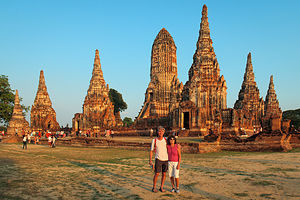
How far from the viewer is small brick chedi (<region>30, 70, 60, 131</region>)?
45.5m

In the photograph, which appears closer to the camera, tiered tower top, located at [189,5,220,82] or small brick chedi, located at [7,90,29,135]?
small brick chedi, located at [7,90,29,135]

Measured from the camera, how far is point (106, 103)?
4434cm

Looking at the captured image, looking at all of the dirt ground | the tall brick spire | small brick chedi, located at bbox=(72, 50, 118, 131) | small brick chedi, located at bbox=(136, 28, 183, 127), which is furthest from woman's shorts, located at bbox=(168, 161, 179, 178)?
the tall brick spire

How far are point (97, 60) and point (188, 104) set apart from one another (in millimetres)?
23278

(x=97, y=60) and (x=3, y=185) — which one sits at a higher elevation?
(x=97, y=60)

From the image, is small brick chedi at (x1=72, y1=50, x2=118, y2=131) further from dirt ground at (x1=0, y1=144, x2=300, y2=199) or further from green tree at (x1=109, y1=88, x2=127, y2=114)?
dirt ground at (x1=0, y1=144, x2=300, y2=199)

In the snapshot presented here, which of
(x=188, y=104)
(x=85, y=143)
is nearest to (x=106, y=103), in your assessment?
(x=188, y=104)

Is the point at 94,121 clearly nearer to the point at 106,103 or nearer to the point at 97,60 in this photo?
the point at 106,103

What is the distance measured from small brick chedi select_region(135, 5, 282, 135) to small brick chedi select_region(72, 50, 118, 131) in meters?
5.73

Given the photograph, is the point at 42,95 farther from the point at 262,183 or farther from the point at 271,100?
the point at 262,183

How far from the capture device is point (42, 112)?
46.9m

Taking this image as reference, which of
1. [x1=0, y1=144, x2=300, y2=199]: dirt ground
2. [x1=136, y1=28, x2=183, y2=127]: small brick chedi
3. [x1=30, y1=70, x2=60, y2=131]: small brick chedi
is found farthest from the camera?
[x1=136, y1=28, x2=183, y2=127]: small brick chedi

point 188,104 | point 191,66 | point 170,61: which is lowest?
point 188,104

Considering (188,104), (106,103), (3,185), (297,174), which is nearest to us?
(3,185)
